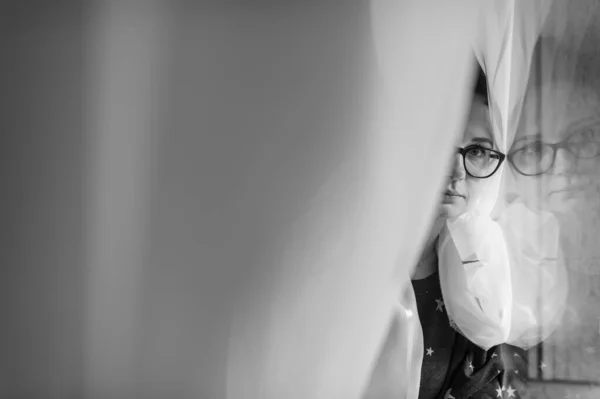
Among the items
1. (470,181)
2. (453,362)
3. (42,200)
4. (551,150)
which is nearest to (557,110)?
(551,150)

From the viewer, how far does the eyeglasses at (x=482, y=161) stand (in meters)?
1.19

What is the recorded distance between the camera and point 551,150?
46.4 inches

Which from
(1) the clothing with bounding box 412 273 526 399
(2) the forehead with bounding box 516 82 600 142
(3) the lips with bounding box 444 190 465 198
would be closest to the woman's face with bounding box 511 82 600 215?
(2) the forehead with bounding box 516 82 600 142

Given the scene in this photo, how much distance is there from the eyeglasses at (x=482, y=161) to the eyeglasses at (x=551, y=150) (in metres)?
0.04

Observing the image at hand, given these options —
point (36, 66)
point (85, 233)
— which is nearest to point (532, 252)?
point (85, 233)

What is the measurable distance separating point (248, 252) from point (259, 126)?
27cm

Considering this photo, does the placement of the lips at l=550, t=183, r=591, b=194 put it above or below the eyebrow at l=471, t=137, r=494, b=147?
below

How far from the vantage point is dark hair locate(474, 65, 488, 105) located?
1202mm

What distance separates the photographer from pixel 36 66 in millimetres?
1393

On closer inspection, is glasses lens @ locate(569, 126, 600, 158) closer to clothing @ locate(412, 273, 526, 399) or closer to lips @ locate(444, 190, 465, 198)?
lips @ locate(444, 190, 465, 198)

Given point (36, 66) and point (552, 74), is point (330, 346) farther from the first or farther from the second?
point (36, 66)

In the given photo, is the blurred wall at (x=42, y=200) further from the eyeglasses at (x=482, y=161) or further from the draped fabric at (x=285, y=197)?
the eyeglasses at (x=482, y=161)

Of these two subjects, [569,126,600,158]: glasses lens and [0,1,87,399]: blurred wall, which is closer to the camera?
[569,126,600,158]: glasses lens

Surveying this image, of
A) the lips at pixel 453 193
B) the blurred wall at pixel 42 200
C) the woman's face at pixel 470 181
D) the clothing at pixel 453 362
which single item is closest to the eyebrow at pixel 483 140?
the woman's face at pixel 470 181
